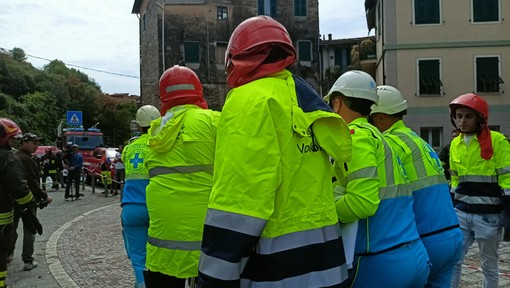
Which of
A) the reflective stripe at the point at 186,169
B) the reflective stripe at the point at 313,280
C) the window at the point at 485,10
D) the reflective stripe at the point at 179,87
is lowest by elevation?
the reflective stripe at the point at 313,280

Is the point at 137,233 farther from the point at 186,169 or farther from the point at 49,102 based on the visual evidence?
the point at 49,102

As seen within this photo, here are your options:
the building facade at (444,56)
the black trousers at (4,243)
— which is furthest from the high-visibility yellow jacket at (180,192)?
the building facade at (444,56)

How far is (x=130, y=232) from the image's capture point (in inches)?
177

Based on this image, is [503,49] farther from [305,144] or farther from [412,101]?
[305,144]

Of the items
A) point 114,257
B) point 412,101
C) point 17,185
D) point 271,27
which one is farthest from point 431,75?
point 271,27

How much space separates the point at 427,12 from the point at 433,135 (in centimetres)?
562

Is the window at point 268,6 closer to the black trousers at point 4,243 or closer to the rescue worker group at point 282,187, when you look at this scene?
the black trousers at point 4,243

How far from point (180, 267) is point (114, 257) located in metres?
5.84

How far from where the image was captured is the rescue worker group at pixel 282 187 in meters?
1.96

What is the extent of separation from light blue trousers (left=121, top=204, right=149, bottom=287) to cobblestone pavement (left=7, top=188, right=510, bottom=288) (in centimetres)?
254

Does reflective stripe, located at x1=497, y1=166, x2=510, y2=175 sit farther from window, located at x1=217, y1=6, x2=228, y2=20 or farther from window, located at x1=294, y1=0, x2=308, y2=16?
window, located at x1=294, y1=0, x2=308, y2=16

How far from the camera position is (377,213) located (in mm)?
2803

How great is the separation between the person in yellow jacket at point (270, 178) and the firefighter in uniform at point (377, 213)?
35 centimetres

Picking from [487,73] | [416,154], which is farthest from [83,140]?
[416,154]
